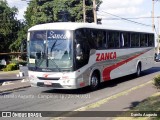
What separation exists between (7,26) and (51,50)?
139ft

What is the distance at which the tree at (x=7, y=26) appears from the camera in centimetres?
5531

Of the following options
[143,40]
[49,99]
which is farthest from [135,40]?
[49,99]

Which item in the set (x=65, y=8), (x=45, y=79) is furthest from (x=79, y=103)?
(x=65, y=8)

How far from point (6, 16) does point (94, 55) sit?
1699 inches

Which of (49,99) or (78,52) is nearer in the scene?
(49,99)

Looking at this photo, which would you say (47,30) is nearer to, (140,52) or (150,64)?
(140,52)

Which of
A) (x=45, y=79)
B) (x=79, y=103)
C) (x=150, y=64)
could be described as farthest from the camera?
(x=150, y=64)

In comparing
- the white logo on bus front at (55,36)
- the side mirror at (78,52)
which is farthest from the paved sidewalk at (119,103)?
the white logo on bus front at (55,36)

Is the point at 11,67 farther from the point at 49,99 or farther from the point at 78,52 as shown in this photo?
the point at 49,99

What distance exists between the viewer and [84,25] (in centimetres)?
1543

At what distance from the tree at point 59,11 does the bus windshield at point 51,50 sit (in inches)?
1343

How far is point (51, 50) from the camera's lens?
1444 centimetres

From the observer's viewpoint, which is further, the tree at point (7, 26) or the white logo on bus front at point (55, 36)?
the tree at point (7, 26)

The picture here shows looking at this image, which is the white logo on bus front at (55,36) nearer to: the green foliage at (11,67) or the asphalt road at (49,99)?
the asphalt road at (49,99)
